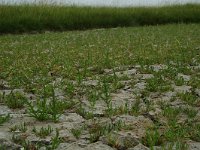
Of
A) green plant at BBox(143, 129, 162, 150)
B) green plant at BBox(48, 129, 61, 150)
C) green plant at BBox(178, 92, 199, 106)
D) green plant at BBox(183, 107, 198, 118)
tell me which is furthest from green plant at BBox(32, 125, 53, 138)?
green plant at BBox(178, 92, 199, 106)

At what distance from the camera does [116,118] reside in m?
4.16

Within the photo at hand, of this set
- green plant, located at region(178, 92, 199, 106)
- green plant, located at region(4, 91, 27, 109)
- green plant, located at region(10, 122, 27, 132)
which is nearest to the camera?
green plant, located at region(10, 122, 27, 132)

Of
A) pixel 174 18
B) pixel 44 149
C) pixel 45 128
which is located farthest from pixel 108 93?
pixel 174 18

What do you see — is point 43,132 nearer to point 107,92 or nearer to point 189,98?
point 107,92

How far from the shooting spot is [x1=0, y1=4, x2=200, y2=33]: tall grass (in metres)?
17.4

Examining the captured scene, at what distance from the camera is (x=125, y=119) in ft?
13.6

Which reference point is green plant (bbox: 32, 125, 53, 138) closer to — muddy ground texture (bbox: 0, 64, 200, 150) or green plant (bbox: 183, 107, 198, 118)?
muddy ground texture (bbox: 0, 64, 200, 150)

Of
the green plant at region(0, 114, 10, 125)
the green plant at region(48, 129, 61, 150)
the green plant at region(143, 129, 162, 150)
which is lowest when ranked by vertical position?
the green plant at region(143, 129, 162, 150)

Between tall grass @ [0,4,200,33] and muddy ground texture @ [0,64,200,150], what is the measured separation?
467 inches

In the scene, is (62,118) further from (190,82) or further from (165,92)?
(190,82)

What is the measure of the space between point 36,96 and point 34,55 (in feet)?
11.7

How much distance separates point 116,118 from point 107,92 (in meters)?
1.01

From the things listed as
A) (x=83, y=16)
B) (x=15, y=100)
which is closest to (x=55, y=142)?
(x=15, y=100)

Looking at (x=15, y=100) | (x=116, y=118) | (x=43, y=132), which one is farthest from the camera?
(x=15, y=100)
